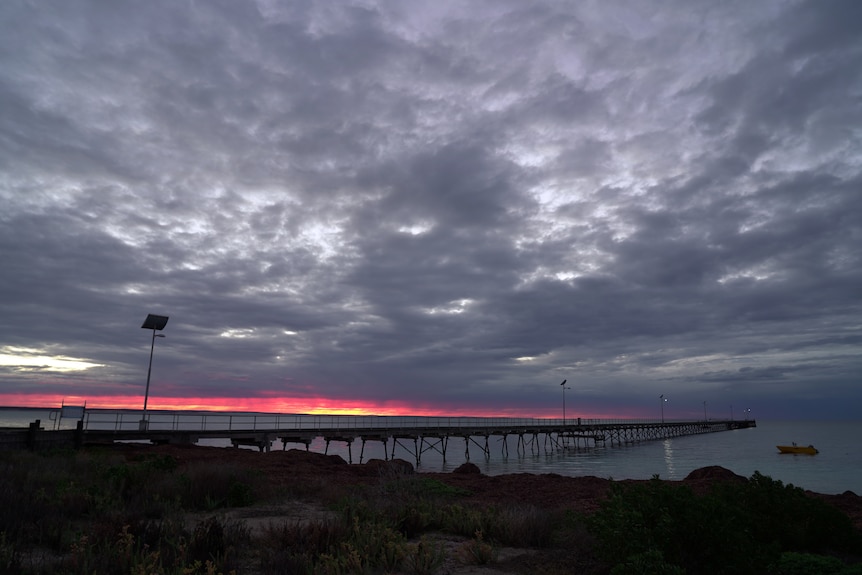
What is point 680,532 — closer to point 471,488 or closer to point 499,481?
point 471,488

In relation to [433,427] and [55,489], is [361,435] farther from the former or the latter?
[55,489]

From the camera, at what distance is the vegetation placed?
7035mm

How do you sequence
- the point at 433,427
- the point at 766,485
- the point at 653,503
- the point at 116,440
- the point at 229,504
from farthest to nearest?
the point at 433,427 < the point at 116,440 < the point at 229,504 < the point at 766,485 < the point at 653,503

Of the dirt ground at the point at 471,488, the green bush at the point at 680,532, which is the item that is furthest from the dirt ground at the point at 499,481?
the green bush at the point at 680,532

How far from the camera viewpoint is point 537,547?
9.48 metres

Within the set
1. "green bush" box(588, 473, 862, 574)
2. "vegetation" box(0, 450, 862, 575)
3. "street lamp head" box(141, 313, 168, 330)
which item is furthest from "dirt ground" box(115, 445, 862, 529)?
"street lamp head" box(141, 313, 168, 330)

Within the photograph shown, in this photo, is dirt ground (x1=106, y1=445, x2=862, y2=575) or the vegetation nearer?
the vegetation

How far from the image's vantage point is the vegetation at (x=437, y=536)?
Answer: 23.1ft

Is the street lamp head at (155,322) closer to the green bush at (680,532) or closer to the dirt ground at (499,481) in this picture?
the dirt ground at (499,481)

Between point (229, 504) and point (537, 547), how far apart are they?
25.3 feet

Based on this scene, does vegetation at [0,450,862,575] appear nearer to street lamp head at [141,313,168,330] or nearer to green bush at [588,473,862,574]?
green bush at [588,473,862,574]

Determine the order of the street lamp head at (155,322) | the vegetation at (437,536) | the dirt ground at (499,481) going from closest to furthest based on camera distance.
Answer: the vegetation at (437,536) → the dirt ground at (499,481) → the street lamp head at (155,322)

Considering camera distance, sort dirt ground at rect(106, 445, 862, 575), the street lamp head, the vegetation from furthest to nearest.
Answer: the street lamp head
dirt ground at rect(106, 445, 862, 575)
the vegetation

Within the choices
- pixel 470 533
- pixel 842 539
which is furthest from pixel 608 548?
pixel 842 539
